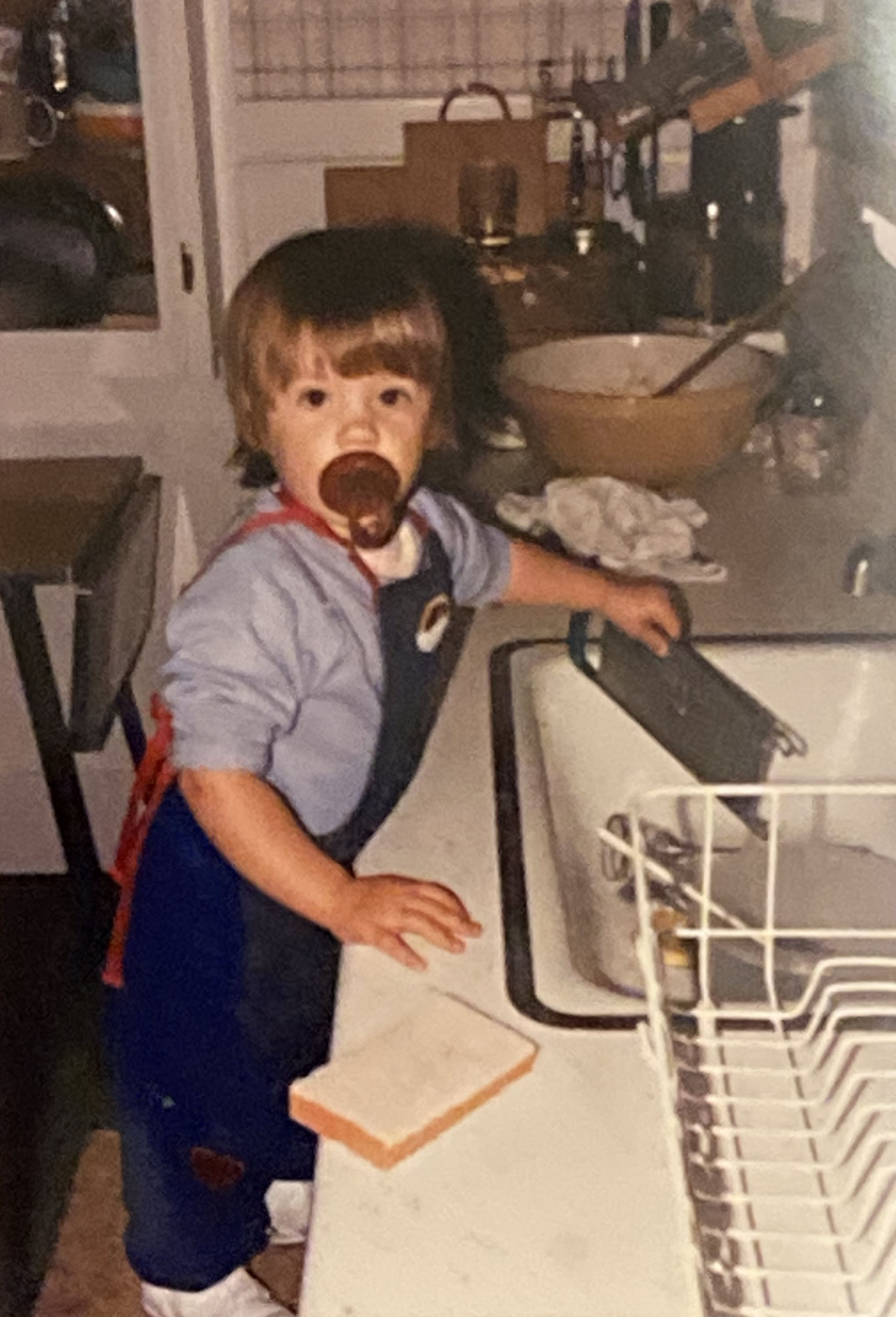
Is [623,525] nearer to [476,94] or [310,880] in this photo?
[310,880]

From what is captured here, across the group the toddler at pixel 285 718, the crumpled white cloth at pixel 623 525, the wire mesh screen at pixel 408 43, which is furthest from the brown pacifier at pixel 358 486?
the wire mesh screen at pixel 408 43


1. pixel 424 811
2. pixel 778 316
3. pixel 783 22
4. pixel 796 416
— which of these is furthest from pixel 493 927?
pixel 783 22

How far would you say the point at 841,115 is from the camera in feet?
5.29

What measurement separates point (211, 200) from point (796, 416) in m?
1.00

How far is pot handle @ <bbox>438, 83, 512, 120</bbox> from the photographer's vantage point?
7.09 ft

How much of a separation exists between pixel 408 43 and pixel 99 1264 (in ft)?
5.60

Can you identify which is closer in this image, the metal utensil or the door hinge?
the metal utensil

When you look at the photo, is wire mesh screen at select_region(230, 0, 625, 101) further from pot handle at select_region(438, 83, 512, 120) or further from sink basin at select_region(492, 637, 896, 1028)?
sink basin at select_region(492, 637, 896, 1028)

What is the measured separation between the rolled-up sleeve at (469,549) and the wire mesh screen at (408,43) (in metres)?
1.33

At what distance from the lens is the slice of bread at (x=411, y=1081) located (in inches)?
24.1

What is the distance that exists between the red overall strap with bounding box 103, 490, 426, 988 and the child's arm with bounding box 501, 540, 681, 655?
0.38 ft

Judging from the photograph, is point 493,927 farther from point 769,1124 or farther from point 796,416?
point 796,416

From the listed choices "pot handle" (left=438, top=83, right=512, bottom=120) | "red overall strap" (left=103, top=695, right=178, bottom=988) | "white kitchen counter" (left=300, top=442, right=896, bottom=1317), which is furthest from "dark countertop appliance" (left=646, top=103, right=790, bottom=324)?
"white kitchen counter" (left=300, top=442, right=896, bottom=1317)

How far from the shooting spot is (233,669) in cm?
89
